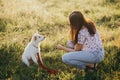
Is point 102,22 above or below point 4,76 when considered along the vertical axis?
Result: above

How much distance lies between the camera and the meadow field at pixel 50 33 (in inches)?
265

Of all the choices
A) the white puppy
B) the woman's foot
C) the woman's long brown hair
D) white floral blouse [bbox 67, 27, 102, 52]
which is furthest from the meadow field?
the woman's long brown hair

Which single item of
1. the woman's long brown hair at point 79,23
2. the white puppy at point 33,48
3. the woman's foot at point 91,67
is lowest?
the woman's foot at point 91,67

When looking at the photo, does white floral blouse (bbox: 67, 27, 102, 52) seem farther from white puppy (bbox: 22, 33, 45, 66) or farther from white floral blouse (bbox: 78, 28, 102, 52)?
white puppy (bbox: 22, 33, 45, 66)

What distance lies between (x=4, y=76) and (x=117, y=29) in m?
4.00

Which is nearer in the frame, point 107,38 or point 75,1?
point 107,38

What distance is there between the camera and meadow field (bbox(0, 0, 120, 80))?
6719 mm

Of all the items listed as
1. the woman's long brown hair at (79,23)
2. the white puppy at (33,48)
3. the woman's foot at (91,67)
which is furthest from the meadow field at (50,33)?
the woman's long brown hair at (79,23)

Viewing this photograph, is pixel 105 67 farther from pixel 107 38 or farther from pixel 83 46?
pixel 107 38

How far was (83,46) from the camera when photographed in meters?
6.56

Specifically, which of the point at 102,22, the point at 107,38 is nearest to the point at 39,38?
the point at 107,38

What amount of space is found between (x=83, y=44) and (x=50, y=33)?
9.56 feet

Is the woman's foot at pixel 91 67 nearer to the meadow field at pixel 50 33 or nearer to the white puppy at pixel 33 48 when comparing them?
the meadow field at pixel 50 33

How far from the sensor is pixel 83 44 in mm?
6531
